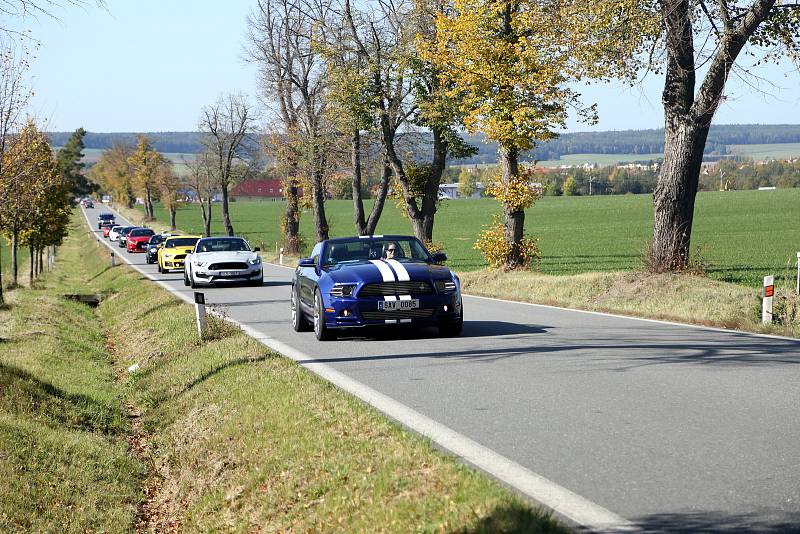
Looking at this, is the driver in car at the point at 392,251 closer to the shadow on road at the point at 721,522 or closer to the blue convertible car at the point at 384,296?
the blue convertible car at the point at 384,296

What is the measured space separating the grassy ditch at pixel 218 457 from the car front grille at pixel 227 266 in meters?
13.2

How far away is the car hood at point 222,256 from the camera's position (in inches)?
1079

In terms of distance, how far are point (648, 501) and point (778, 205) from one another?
261ft

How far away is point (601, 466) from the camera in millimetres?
6004

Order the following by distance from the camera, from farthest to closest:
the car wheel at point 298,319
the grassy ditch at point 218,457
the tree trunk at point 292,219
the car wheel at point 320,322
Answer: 1. the tree trunk at point 292,219
2. the car wheel at point 298,319
3. the car wheel at point 320,322
4. the grassy ditch at point 218,457

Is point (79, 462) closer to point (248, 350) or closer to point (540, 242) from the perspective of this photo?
point (248, 350)

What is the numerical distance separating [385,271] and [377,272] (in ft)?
0.35

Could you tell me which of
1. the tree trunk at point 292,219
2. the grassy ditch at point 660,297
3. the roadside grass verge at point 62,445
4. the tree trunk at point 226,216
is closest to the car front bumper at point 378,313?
the roadside grass verge at point 62,445

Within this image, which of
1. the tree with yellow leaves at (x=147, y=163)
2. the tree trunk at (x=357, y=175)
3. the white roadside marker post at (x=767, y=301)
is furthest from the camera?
the tree with yellow leaves at (x=147, y=163)

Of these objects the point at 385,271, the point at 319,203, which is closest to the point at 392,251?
the point at 385,271

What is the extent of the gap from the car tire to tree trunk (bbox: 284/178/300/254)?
38.2 m

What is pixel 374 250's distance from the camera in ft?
48.2

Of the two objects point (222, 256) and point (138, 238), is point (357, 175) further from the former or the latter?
point (138, 238)

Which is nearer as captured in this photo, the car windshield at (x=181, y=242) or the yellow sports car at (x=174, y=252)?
Result: the yellow sports car at (x=174, y=252)
